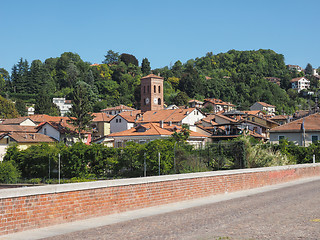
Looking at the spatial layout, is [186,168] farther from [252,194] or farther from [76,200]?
[76,200]

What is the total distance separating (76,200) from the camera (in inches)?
393

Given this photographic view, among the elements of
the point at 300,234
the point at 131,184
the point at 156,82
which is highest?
the point at 156,82

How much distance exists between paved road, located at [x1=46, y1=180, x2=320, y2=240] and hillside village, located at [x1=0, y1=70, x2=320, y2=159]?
19119 millimetres

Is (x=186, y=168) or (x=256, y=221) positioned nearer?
(x=256, y=221)

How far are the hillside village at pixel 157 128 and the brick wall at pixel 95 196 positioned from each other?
1721 cm

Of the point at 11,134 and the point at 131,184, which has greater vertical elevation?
the point at 11,134

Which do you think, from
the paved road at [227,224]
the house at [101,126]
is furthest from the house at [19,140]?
the paved road at [227,224]

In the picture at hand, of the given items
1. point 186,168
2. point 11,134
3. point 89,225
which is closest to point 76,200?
point 89,225

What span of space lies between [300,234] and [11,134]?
186ft

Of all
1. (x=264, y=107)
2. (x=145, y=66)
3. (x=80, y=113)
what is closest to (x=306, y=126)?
(x=80, y=113)

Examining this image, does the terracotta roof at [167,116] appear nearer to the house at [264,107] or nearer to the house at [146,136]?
the house at [146,136]

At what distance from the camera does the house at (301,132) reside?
49.6m

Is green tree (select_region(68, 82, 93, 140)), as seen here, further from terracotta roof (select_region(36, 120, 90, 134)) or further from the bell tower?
the bell tower

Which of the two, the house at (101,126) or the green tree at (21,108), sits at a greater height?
the green tree at (21,108)
